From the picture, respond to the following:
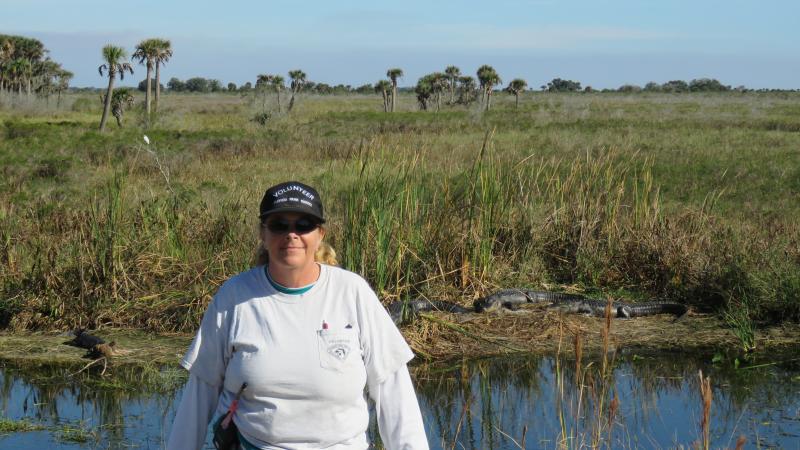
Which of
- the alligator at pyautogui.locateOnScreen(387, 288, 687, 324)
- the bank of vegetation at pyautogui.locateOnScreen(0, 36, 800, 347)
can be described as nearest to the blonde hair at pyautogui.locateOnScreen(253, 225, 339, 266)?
the bank of vegetation at pyautogui.locateOnScreen(0, 36, 800, 347)

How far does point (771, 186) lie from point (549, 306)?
7.53m

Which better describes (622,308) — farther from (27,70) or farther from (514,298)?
(27,70)

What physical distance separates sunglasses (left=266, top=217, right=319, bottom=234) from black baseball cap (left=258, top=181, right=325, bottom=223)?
3 centimetres

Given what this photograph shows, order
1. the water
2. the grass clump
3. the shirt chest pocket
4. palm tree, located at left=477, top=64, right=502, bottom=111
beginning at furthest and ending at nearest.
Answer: palm tree, located at left=477, top=64, right=502, bottom=111 < the grass clump < the water < the shirt chest pocket

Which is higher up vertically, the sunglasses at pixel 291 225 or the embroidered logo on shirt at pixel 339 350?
the sunglasses at pixel 291 225

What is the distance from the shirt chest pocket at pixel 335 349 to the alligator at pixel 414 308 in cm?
528

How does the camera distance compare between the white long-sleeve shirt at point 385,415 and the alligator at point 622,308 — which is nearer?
the white long-sleeve shirt at point 385,415

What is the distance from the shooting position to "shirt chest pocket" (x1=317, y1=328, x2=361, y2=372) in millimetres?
2926

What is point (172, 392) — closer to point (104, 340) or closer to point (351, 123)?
point (104, 340)

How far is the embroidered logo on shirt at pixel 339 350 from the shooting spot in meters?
2.93

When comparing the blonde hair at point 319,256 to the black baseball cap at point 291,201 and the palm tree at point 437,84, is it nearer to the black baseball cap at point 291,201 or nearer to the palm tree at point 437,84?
the black baseball cap at point 291,201

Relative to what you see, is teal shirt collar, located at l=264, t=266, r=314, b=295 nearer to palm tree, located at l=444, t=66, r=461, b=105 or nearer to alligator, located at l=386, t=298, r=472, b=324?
alligator, located at l=386, t=298, r=472, b=324

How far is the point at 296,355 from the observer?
2.92 m

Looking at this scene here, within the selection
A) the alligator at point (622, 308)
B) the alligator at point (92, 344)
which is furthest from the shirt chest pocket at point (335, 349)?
the alligator at point (622, 308)
